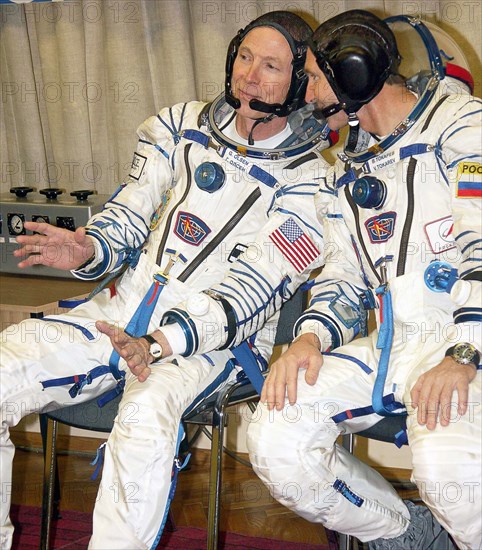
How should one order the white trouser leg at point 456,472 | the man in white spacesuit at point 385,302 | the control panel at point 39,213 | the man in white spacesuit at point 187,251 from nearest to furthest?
the white trouser leg at point 456,472 < the man in white spacesuit at point 385,302 < the man in white spacesuit at point 187,251 < the control panel at point 39,213

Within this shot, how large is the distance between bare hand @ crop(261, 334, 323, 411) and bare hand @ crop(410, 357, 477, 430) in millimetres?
232

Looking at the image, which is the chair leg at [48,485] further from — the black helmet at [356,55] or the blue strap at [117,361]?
the black helmet at [356,55]

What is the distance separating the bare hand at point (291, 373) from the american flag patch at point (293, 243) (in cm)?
25

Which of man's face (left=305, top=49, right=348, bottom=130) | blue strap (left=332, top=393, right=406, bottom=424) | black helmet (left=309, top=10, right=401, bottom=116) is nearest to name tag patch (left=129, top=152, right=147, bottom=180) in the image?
man's face (left=305, top=49, right=348, bottom=130)

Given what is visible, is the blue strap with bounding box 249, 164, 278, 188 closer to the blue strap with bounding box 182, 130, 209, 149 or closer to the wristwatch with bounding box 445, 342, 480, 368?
the blue strap with bounding box 182, 130, 209, 149

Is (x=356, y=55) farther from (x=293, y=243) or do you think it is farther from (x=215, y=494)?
(x=215, y=494)

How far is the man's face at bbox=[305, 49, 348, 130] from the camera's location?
1779 mm

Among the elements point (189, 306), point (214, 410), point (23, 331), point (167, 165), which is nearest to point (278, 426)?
point (214, 410)

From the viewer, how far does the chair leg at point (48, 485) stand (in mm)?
1954

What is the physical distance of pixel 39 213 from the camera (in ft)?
8.11

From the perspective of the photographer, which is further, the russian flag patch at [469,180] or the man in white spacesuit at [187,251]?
the man in white spacesuit at [187,251]

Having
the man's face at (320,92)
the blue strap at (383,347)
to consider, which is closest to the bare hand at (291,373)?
the blue strap at (383,347)

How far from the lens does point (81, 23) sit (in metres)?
2.75

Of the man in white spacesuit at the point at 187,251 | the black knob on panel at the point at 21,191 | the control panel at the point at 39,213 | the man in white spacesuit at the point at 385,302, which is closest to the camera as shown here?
the man in white spacesuit at the point at 385,302
